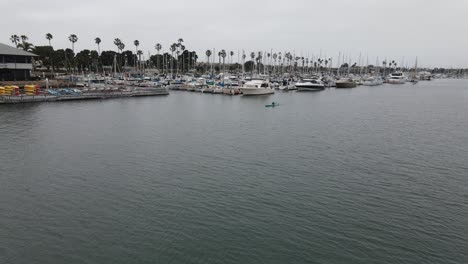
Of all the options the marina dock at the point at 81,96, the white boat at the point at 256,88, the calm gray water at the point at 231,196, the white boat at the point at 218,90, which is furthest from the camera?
the white boat at the point at 218,90

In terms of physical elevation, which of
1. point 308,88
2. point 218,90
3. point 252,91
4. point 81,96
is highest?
point 308,88

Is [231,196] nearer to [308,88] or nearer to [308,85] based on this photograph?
[308,85]

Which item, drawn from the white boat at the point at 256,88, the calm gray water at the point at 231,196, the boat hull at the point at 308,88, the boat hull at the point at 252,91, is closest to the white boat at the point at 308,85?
the boat hull at the point at 308,88

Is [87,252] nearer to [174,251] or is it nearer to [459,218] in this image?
[174,251]

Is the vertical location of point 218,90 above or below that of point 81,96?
above

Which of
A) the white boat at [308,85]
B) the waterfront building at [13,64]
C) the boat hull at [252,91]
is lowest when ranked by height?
the boat hull at [252,91]

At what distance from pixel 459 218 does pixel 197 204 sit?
17643 millimetres

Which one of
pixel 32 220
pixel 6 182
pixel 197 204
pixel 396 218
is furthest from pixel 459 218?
pixel 6 182

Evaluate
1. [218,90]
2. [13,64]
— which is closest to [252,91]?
[218,90]

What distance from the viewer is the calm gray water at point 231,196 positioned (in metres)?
19.2

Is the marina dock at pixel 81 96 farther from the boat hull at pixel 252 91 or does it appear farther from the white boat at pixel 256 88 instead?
the white boat at pixel 256 88

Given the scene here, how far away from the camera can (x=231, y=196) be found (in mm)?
26281

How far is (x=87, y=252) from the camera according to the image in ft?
61.3

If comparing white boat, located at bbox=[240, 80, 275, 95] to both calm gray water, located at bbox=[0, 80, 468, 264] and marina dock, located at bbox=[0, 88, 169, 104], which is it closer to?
marina dock, located at bbox=[0, 88, 169, 104]
